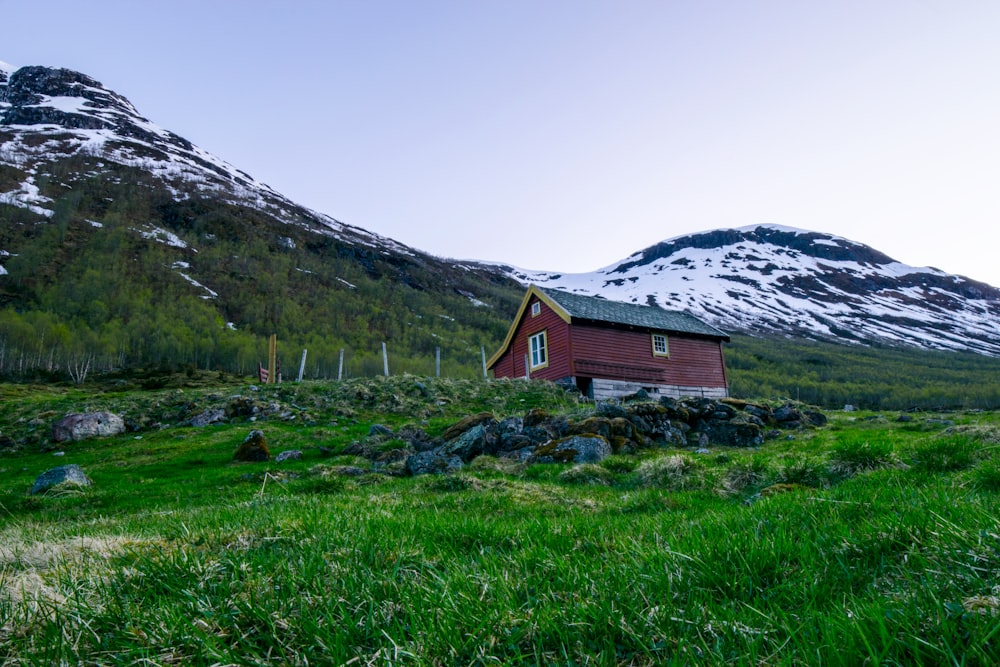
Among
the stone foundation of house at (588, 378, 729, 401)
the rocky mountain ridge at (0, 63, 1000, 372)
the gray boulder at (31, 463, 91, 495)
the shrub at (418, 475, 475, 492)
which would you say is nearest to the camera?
the shrub at (418, 475, 475, 492)

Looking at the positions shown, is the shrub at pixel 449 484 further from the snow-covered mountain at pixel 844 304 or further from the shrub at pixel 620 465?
the snow-covered mountain at pixel 844 304

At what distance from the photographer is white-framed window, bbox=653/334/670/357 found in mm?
34781

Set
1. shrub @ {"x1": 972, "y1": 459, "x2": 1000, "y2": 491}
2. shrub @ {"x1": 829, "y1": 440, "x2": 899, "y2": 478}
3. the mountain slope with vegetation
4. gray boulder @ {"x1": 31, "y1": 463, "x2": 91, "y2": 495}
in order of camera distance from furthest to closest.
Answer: the mountain slope with vegetation → gray boulder @ {"x1": 31, "y1": 463, "x2": 91, "y2": 495} → shrub @ {"x1": 829, "y1": 440, "x2": 899, "y2": 478} → shrub @ {"x1": 972, "y1": 459, "x2": 1000, "y2": 491}

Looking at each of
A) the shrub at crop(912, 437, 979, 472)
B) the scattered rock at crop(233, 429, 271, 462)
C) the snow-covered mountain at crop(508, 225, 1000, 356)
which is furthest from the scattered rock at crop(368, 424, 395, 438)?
the snow-covered mountain at crop(508, 225, 1000, 356)

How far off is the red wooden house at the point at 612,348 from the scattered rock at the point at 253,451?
18.7 meters

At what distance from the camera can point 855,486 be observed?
536 cm

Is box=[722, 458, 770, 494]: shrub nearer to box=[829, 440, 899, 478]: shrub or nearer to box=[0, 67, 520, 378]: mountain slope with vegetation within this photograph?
box=[829, 440, 899, 478]: shrub

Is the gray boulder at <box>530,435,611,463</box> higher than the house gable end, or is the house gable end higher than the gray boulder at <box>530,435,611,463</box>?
the house gable end

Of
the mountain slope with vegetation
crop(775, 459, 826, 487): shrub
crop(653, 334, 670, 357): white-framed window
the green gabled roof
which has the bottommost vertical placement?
crop(775, 459, 826, 487): shrub

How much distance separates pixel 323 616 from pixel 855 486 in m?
5.44

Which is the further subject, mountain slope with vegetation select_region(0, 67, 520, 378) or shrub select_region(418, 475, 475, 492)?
mountain slope with vegetation select_region(0, 67, 520, 378)

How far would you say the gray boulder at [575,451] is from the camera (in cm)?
1177

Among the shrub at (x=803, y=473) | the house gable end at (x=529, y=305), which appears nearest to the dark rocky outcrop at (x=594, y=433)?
the shrub at (x=803, y=473)

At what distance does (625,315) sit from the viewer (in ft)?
114
